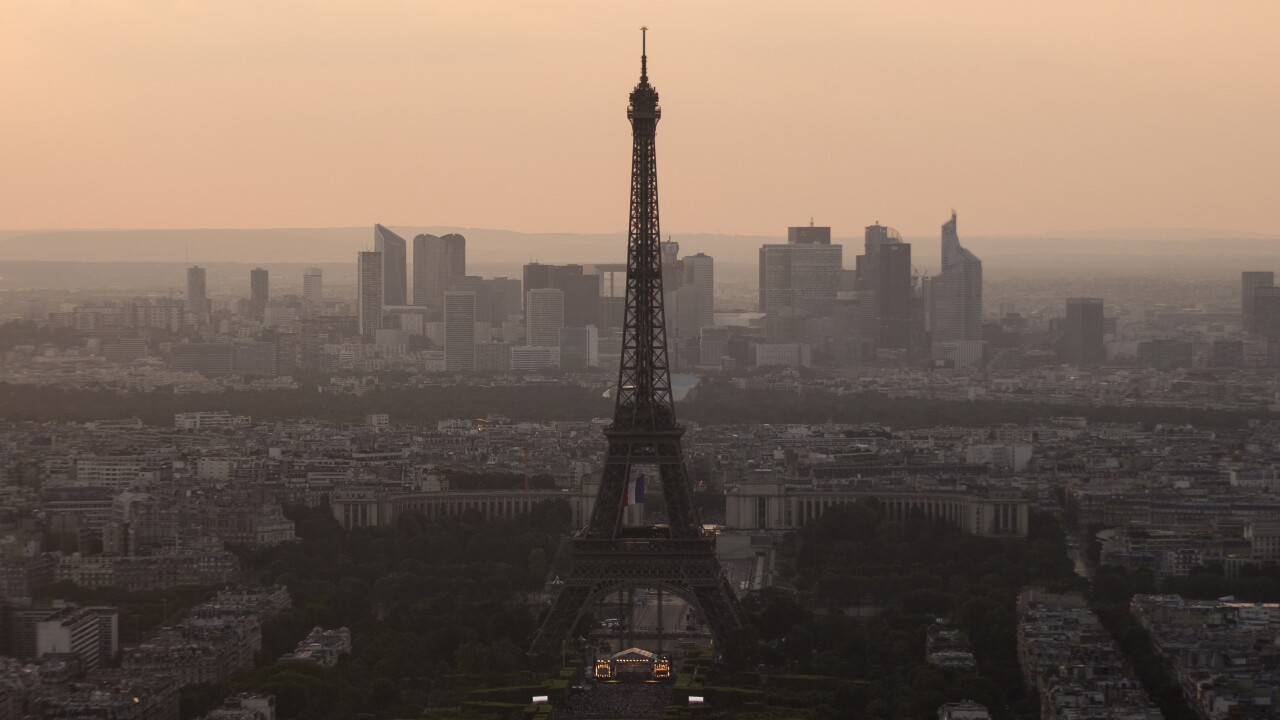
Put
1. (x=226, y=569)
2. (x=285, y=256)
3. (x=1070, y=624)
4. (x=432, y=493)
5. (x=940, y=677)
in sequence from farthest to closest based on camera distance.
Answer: (x=285, y=256), (x=432, y=493), (x=226, y=569), (x=1070, y=624), (x=940, y=677)

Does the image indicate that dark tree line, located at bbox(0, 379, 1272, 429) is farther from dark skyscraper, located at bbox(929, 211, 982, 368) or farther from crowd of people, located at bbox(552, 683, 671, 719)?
crowd of people, located at bbox(552, 683, 671, 719)

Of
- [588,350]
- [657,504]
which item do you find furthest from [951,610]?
[588,350]

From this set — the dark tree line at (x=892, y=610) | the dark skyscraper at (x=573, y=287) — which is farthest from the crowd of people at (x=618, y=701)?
the dark skyscraper at (x=573, y=287)

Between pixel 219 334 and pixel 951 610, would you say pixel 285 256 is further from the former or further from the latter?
pixel 951 610

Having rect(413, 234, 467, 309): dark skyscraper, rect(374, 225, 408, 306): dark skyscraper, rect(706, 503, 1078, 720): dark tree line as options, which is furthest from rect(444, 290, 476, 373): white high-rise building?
rect(706, 503, 1078, 720): dark tree line

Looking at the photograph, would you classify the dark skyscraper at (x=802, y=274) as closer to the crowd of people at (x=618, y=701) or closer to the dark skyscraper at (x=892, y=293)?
the dark skyscraper at (x=892, y=293)

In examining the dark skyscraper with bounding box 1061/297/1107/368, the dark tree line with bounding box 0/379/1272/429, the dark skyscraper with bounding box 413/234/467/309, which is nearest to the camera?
the dark tree line with bounding box 0/379/1272/429

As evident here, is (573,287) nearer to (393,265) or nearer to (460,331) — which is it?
(460,331)
